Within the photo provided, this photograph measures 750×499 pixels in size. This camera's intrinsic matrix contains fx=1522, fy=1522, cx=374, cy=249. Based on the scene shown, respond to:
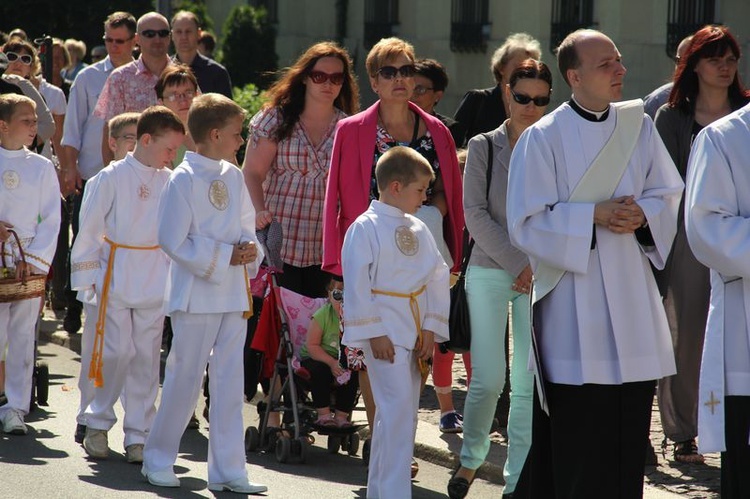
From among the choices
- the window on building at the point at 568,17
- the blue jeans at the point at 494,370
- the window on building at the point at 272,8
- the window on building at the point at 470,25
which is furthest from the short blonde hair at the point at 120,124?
the window on building at the point at 272,8

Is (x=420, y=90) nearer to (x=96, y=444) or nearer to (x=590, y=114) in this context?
(x=96, y=444)

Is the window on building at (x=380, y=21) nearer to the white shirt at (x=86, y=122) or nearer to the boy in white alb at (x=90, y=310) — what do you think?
the white shirt at (x=86, y=122)

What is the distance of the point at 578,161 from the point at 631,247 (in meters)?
0.39

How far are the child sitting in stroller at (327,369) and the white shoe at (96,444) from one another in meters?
1.12

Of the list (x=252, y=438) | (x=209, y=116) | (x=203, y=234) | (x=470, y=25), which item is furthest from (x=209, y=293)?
(x=470, y=25)

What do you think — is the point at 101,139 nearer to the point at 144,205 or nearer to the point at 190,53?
the point at 190,53

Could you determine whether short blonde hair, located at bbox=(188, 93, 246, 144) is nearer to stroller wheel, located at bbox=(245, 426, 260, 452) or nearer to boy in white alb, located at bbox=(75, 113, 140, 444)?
boy in white alb, located at bbox=(75, 113, 140, 444)

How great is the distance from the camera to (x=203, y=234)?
24.0ft

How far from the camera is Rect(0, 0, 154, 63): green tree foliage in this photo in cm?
3716

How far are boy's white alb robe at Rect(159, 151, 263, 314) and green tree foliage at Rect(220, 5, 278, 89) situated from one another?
26.6 metres

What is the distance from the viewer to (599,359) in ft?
18.8

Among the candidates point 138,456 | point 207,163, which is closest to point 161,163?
point 207,163

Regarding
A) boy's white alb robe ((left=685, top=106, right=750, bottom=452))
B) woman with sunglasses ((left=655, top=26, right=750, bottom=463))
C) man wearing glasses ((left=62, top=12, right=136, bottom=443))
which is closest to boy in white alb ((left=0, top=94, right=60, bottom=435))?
man wearing glasses ((left=62, top=12, right=136, bottom=443))

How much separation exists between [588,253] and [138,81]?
567 centimetres
